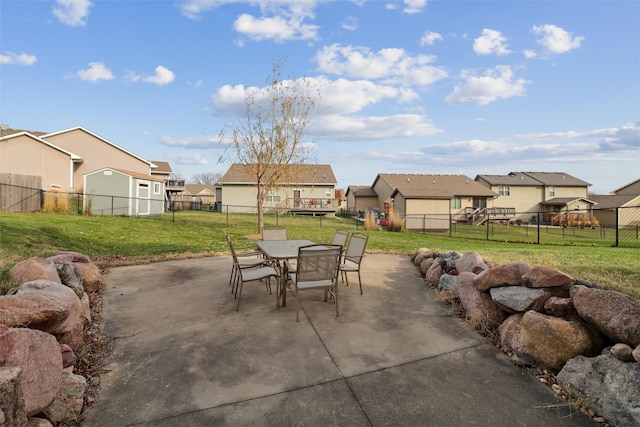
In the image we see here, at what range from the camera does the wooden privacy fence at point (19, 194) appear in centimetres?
1600

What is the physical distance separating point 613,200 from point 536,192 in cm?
906

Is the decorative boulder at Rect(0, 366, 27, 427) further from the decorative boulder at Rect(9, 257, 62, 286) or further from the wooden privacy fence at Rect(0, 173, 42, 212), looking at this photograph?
the wooden privacy fence at Rect(0, 173, 42, 212)

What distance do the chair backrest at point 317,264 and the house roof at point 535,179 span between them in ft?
141

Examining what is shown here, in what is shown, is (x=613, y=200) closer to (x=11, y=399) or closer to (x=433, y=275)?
(x=433, y=275)

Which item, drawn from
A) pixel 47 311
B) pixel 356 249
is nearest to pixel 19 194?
pixel 47 311

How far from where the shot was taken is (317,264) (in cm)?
414

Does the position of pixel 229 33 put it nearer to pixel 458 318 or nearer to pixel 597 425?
pixel 458 318

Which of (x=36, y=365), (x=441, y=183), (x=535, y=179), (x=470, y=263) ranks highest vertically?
(x=535, y=179)

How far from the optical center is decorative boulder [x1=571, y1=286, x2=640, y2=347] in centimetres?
256

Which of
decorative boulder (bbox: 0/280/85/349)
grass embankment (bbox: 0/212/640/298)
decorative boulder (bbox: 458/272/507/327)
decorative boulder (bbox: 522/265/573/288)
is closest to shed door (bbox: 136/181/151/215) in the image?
grass embankment (bbox: 0/212/640/298)

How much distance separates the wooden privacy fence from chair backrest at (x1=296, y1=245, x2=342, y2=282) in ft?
62.7

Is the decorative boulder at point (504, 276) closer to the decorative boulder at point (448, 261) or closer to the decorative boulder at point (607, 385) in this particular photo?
the decorative boulder at point (607, 385)

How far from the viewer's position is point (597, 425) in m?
2.33

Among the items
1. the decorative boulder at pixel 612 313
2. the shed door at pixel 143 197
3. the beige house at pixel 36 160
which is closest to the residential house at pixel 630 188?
the decorative boulder at pixel 612 313
